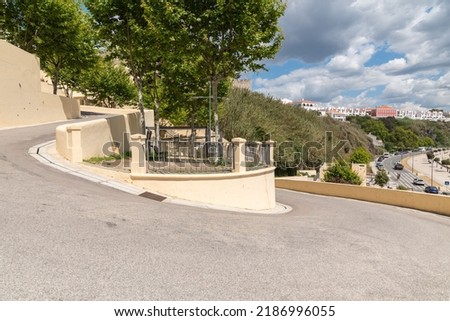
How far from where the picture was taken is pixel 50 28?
75.9 ft

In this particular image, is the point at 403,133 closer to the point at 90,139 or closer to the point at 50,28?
the point at 50,28

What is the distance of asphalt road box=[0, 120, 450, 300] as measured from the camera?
353 centimetres

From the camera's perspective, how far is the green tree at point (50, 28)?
22.5 metres

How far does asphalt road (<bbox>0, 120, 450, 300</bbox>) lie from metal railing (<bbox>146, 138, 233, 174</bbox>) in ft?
8.90

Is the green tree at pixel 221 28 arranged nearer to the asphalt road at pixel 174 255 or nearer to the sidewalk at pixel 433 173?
the asphalt road at pixel 174 255

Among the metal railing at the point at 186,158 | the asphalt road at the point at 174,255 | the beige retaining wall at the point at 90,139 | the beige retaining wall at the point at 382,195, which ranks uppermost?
the beige retaining wall at the point at 90,139

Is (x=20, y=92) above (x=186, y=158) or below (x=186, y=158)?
above

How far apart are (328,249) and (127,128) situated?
1401cm

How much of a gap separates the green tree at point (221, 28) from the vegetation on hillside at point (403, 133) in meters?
149

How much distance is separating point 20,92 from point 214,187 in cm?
1415

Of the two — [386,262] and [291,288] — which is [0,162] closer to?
[291,288]

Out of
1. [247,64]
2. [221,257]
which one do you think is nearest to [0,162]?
[221,257]

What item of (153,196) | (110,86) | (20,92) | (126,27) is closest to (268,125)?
(110,86)

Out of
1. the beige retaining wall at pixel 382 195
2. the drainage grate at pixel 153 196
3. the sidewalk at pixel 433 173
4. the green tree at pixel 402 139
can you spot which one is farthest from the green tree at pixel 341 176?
the green tree at pixel 402 139
